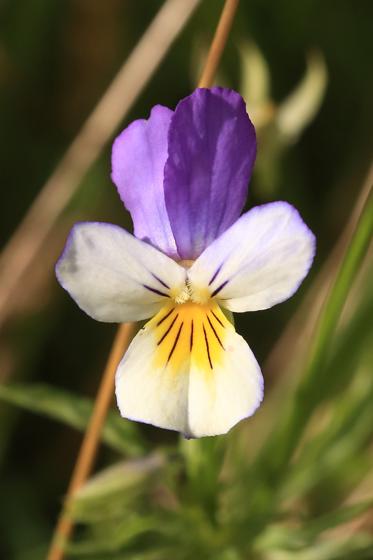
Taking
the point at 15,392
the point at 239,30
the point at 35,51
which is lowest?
the point at 15,392

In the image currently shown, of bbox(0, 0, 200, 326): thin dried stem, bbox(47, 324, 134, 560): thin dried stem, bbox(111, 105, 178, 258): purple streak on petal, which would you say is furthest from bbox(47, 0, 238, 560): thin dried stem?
bbox(0, 0, 200, 326): thin dried stem

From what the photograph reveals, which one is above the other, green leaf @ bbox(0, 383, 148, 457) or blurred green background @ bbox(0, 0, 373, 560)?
blurred green background @ bbox(0, 0, 373, 560)

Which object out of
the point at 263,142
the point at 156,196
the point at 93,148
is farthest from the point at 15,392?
the point at 93,148

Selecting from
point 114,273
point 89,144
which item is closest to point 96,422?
point 114,273

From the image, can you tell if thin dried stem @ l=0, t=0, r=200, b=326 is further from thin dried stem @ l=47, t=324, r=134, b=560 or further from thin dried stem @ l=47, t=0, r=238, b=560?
thin dried stem @ l=47, t=324, r=134, b=560

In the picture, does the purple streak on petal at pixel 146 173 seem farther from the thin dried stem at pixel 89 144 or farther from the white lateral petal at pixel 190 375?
the thin dried stem at pixel 89 144

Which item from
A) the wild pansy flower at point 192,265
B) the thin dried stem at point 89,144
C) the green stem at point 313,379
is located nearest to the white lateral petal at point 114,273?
the wild pansy flower at point 192,265

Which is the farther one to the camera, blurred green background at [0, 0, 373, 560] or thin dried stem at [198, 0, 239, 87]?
blurred green background at [0, 0, 373, 560]

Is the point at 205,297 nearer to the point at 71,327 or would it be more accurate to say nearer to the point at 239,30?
the point at 71,327

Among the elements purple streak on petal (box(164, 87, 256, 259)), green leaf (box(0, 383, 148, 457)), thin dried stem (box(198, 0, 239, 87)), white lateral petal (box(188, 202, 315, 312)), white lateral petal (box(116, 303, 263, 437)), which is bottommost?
green leaf (box(0, 383, 148, 457))
